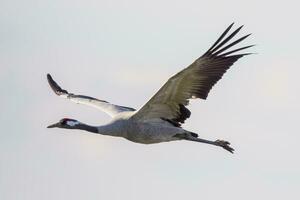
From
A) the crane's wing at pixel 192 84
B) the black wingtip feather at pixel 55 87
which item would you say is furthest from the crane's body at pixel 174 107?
the black wingtip feather at pixel 55 87

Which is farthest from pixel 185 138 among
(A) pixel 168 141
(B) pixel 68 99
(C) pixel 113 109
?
(B) pixel 68 99

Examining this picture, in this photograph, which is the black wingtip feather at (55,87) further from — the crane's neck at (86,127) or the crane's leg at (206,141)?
the crane's leg at (206,141)

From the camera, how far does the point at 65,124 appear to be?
39.9 meters

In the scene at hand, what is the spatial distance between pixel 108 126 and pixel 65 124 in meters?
2.18

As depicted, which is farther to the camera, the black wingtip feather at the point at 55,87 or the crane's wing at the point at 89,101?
the black wingtip feather at the point at 55,87

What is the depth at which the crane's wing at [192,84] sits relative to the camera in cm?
3650

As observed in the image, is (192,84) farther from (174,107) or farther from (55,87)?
(55,87)

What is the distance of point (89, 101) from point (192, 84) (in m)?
6.78

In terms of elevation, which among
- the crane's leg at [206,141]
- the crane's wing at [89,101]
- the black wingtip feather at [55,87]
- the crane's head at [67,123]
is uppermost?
the black wingtip feather at [55,87]

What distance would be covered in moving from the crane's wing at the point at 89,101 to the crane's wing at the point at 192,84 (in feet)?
9.24

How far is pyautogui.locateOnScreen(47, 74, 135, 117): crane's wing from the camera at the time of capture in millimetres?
40719

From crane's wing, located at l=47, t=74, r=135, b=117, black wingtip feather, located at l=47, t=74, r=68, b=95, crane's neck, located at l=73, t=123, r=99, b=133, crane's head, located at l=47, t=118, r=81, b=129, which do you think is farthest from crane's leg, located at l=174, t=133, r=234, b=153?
black wingtip feather, located at l=47, t=74, r=68, b=95

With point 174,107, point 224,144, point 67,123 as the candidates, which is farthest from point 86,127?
point 224,144

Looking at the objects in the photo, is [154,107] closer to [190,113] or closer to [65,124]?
[190,113]
